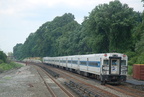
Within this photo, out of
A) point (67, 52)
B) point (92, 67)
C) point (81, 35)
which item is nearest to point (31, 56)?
point (67, 52)

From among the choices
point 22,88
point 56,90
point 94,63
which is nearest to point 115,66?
point 94,63

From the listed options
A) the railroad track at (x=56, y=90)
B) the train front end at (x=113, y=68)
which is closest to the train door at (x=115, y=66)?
the train front end at (x=113, y=68)

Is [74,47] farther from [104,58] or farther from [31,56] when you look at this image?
[31,56]

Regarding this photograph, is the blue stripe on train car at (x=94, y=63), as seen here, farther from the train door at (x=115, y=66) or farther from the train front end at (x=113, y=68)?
the train door at (x=115, y=66)

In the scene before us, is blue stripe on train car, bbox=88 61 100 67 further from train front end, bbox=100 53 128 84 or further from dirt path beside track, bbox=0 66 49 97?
dirt path beside track, bbox=0 66 49 97

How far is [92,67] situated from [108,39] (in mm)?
18758

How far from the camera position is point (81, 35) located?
53500 mm

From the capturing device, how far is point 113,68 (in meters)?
18.9

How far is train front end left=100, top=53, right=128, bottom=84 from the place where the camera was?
18641 mm

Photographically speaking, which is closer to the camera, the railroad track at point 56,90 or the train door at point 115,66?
the railroad track at point 56,90

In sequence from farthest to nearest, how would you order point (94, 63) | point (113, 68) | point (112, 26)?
1. point (112, 26)
2. point (94, 63)
3. point (113, 68)

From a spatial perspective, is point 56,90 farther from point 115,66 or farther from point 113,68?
point 115,66

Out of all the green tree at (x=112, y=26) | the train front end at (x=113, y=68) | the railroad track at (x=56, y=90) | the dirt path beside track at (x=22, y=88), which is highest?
the green tree at (x=112, y=26)

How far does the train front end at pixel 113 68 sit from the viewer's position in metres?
18.6
